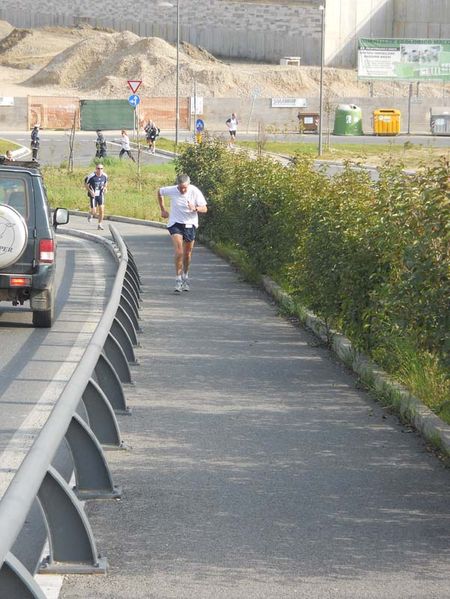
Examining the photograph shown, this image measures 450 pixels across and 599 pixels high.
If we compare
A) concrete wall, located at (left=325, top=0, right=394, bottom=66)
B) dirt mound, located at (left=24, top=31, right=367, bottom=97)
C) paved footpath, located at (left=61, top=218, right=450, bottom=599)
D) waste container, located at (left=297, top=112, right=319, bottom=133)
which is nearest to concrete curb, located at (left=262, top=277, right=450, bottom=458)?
paved footpath, located at (left=61, top=218, right=450, bottom=599)

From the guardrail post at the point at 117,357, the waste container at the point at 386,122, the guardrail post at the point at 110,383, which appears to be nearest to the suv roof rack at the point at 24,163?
the guardrail post at the point at 117,357

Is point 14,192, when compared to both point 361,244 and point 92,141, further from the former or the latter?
point 92,141

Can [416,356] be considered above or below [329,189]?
below

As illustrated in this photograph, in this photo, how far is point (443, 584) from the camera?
6.21 meters

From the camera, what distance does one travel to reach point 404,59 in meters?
87.4

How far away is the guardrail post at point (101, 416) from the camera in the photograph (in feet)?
28.6

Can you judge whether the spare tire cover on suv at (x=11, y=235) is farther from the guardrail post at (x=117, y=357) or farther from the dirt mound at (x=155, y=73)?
the dirt mound at (x=155, y=73)

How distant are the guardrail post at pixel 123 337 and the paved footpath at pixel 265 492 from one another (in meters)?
0.21

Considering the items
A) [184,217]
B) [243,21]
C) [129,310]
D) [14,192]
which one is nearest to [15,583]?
[129,310]

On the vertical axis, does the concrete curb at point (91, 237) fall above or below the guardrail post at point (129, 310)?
below

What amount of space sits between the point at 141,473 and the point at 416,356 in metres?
3.54

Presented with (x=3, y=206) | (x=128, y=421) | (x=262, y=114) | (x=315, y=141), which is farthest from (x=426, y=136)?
(x=128, y=421)

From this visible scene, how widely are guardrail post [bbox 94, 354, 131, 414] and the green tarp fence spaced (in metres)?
71.4

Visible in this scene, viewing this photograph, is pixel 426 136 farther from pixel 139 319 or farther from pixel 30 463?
pixel 30 463
